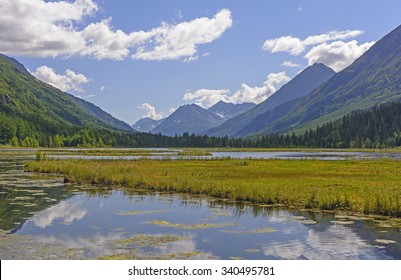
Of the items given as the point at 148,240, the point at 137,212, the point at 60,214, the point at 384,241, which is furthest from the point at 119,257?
the point at 60,214

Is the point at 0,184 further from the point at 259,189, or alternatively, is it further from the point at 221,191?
the point at 259,189

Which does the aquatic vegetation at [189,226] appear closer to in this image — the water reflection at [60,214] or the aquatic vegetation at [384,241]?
the water reflection at [60,214]

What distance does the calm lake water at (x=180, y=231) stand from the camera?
81.4 ft

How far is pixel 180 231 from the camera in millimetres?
31031

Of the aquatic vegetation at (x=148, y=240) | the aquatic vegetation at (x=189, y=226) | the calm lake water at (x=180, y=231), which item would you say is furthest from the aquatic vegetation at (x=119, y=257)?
the aquatic vegetation at (x=189, y=226)

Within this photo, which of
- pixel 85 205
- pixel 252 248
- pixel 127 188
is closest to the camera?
pixel 252 248

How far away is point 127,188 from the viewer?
188 feet

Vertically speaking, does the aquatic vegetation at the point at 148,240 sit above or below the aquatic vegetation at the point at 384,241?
below

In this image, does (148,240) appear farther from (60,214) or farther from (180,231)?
(60,214)

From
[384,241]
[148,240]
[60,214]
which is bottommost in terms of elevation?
[60,214]

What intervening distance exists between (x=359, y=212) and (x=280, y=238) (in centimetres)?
1147

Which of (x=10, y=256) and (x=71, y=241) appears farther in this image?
(x=71, y=241)
